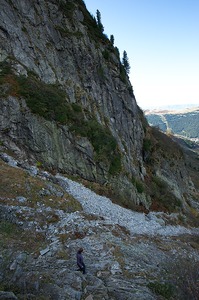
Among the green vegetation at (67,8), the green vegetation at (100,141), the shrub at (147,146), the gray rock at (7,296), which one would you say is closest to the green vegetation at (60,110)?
the green vegetation at (100,141)

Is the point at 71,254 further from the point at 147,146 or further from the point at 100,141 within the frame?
the point at 147,146

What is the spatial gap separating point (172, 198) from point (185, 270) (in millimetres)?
35338

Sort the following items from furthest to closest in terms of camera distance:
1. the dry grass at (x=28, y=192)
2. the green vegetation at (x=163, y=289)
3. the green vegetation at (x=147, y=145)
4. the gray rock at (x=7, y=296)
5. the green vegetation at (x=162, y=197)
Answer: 1. the green vegetation at (x=147, y=145)
2. the green vegetation at (x=162, y=197)
3. the dry grass at (x=28, y=192)
4. the green vegetation at (x=163, y=289)
5. the gray rock at (x=7, y=296)

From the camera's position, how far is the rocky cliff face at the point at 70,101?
1186 inches

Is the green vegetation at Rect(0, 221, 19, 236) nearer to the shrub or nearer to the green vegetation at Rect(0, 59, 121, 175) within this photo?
the green vegetation at Rect(0, 59, 121, 175)

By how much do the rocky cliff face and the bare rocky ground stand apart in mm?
6799

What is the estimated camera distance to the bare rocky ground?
456 inches

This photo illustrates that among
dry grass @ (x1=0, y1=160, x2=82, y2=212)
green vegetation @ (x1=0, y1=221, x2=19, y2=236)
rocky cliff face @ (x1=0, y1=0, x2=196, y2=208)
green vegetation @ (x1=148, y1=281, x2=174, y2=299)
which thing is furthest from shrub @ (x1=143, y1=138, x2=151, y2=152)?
green vegetation @ (x1=148, y1=281, x2=174, y2=299)

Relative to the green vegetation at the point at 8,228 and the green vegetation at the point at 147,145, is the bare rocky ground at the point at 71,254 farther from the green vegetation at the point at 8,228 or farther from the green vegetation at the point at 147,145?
the green vegetation at the point at 147,145

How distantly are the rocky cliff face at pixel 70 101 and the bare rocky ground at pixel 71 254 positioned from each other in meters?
6.80

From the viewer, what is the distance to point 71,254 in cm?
1472

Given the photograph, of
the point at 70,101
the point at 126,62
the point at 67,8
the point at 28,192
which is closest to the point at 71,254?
the point at 28,192

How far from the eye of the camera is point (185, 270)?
14375 mm

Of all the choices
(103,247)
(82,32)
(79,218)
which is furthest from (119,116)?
(103,247)
